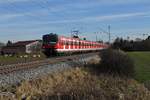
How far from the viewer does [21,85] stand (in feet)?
54.0

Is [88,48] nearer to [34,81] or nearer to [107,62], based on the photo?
[107,62]

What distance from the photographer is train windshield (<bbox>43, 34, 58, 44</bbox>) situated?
44.0 metres

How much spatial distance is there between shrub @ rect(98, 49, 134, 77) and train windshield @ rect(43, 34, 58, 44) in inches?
377

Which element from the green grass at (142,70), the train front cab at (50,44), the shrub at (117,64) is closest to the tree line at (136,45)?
the green grass at (142,70)

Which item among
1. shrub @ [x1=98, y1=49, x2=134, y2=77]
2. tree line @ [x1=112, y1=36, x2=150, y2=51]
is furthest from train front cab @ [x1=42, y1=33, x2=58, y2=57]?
tree line @ [x1=112, y1=36, x2=150, y2=51]

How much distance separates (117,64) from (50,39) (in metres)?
13.8

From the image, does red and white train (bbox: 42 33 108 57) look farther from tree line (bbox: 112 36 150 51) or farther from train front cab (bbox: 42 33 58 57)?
tree line (bbox: 112 36 150 51)

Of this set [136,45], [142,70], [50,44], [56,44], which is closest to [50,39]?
[50,44]

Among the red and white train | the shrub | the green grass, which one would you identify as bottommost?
the green grass

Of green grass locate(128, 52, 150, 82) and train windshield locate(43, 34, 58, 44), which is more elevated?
train windshield locate(43, 34, 58, 44)

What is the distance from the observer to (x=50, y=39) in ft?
147

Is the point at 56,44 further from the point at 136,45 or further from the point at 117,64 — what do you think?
the point at 136,45

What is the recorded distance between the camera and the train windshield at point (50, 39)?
144 ft

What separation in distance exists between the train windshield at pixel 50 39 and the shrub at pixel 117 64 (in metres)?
9.58
